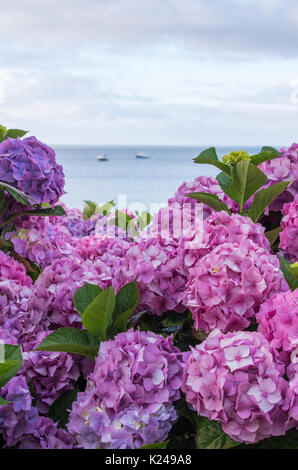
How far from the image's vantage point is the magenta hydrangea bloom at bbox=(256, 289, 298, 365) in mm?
1004

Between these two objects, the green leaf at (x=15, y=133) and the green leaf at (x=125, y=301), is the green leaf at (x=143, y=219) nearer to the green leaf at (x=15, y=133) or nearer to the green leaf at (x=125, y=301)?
the green leaf at (x=15, y=133)

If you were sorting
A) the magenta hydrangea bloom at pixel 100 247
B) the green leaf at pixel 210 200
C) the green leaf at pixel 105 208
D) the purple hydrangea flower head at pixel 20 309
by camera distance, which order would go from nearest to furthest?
the purple hydrangea flower head at pixel 20 309
the green leaf at pixel 210 200
the magenta hydrangea bloom at pixel 100 247
the green leaf at pixel 105 208

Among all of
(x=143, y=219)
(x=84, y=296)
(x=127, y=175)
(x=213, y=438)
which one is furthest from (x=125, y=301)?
(x=127, y=175)

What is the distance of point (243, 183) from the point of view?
145cm

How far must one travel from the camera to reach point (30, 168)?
5.08 ft

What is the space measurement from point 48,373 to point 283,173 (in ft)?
2.82

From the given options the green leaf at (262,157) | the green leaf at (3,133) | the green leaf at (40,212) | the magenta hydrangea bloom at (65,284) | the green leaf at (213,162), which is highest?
the green leaf at (3,133)

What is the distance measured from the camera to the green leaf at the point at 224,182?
60.8 inches

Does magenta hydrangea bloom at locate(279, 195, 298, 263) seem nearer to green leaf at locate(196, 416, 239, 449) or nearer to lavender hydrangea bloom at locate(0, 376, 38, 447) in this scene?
green leaf at locate(196, 416, 239, 449)

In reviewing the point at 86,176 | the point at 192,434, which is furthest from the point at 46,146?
the point at 86,176

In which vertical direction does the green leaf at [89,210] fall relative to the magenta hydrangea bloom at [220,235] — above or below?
below

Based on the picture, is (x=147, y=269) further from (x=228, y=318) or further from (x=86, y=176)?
(x=86, y=176)

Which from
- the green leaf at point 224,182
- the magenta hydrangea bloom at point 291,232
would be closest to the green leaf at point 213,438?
the magenta hydrangea bloom at point 291,232

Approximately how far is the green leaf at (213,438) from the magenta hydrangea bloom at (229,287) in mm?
196
